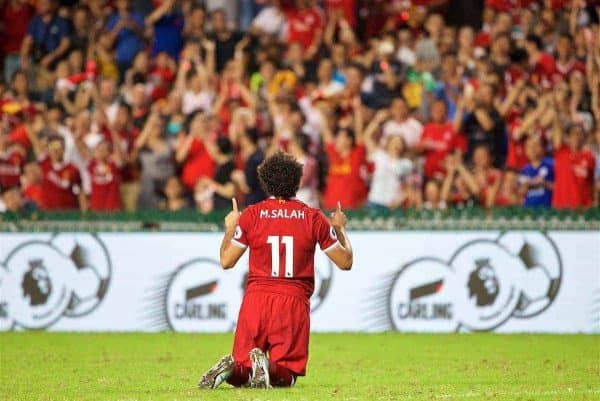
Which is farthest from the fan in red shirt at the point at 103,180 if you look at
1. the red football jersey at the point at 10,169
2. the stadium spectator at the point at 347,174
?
the stadium spectator at the point at 347,174

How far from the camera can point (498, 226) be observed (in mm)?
16453

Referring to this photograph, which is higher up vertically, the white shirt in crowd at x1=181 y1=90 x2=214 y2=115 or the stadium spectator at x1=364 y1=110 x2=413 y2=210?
the white shirt in crowd at x1=181 y1=90 x2=214 y2=115

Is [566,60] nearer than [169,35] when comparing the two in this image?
Yes

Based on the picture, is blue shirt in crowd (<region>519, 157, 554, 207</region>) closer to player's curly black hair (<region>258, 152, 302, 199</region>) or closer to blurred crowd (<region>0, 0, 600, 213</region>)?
blurred crowd (<region>0, 0, 600, 213</region>)

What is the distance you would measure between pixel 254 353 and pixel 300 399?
2.45 ft

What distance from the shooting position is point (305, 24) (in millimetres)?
21797

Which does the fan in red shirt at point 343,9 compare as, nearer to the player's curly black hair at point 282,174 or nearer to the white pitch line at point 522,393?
the player's curly black hair at point 282,174

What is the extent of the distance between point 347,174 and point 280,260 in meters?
8.19

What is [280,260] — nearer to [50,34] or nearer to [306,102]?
[306,102]

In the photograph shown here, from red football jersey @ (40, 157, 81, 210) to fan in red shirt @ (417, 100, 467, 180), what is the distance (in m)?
5.09

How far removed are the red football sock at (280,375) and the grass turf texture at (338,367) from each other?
0.11m

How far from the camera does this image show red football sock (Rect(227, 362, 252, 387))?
981 cm

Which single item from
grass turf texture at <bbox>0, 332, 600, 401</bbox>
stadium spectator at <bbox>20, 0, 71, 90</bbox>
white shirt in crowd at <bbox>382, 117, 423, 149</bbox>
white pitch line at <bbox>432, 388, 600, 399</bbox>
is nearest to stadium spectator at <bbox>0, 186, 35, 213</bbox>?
grass turf texture at <bbox>0, 332, 600, 401</bbox>

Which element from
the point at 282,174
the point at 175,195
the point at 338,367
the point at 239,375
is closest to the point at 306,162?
the point at 175,195
